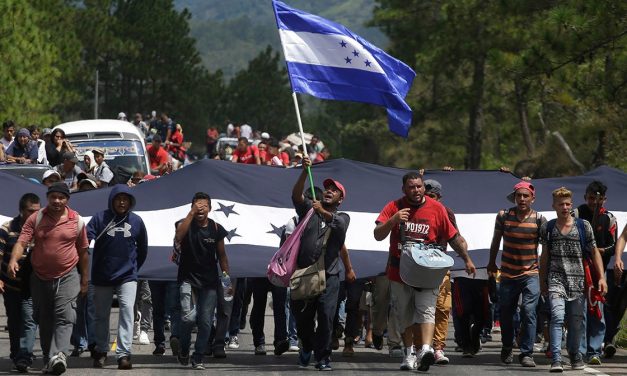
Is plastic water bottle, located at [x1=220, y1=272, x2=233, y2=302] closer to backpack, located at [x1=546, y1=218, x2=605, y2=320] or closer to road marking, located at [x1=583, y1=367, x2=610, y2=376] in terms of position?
backpack, located at [x1=546, y1=218, x2=605, y2=320]

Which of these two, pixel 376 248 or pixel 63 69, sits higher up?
pixel 63 69

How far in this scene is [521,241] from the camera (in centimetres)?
1387

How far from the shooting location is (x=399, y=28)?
61531 mm

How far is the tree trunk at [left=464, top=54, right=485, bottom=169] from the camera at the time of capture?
49.1 metres

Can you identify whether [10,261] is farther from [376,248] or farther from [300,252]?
[376,248]

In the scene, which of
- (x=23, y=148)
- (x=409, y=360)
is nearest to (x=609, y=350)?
(x=409, y=360)

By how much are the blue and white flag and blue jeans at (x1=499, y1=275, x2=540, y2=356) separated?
194 cm

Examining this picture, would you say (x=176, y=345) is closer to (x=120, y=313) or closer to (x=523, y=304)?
(x=120, y=313)

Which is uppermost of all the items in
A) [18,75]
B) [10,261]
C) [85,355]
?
[18,75]

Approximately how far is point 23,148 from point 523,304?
1198 centimetres

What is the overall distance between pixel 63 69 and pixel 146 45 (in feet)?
98.9

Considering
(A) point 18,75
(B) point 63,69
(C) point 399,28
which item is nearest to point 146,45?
(B) point 63,69

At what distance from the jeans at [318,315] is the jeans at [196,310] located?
0.78 meters

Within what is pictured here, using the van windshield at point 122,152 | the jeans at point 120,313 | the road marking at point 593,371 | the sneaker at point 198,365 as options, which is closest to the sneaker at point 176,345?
the sneaker at point 198,365
